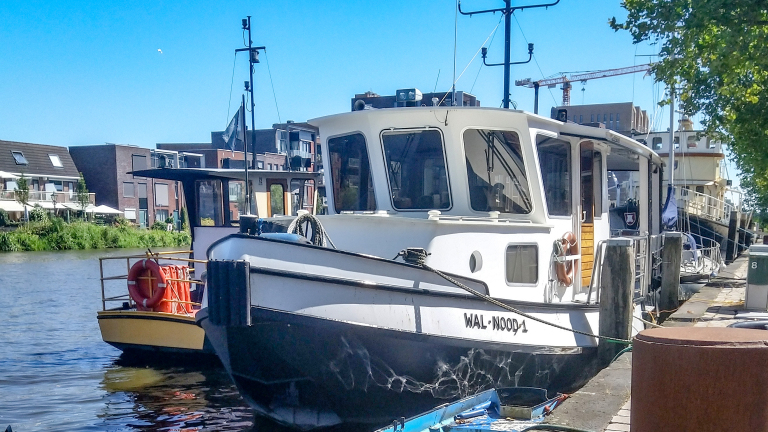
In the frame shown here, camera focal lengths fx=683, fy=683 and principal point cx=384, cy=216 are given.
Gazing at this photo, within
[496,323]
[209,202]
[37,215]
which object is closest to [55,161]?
[37,215]

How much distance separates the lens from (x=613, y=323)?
800 cm

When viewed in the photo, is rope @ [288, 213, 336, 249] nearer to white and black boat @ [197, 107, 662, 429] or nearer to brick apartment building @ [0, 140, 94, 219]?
white and black boat @ [197, 107, 662, 429]

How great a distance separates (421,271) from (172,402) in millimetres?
5318

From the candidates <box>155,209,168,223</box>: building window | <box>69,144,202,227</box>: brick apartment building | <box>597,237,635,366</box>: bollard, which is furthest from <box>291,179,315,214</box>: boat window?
<box>155,209,168,223</box>: building window

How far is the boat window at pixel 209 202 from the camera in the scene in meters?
14.2

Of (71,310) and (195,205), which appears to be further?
(71,310)

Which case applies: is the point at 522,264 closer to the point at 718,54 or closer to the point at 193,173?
the point at 718,54

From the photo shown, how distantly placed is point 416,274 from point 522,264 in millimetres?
1850

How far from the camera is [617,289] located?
26.1ft

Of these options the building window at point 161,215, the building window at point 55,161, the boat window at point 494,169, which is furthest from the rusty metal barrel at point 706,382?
the building window at point 161,215

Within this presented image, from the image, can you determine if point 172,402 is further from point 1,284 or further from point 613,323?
point 1,284

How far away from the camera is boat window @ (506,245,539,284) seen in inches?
296

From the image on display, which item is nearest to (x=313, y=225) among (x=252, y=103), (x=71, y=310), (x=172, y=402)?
(x=172, y=402)

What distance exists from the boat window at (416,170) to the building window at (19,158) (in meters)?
50.2
